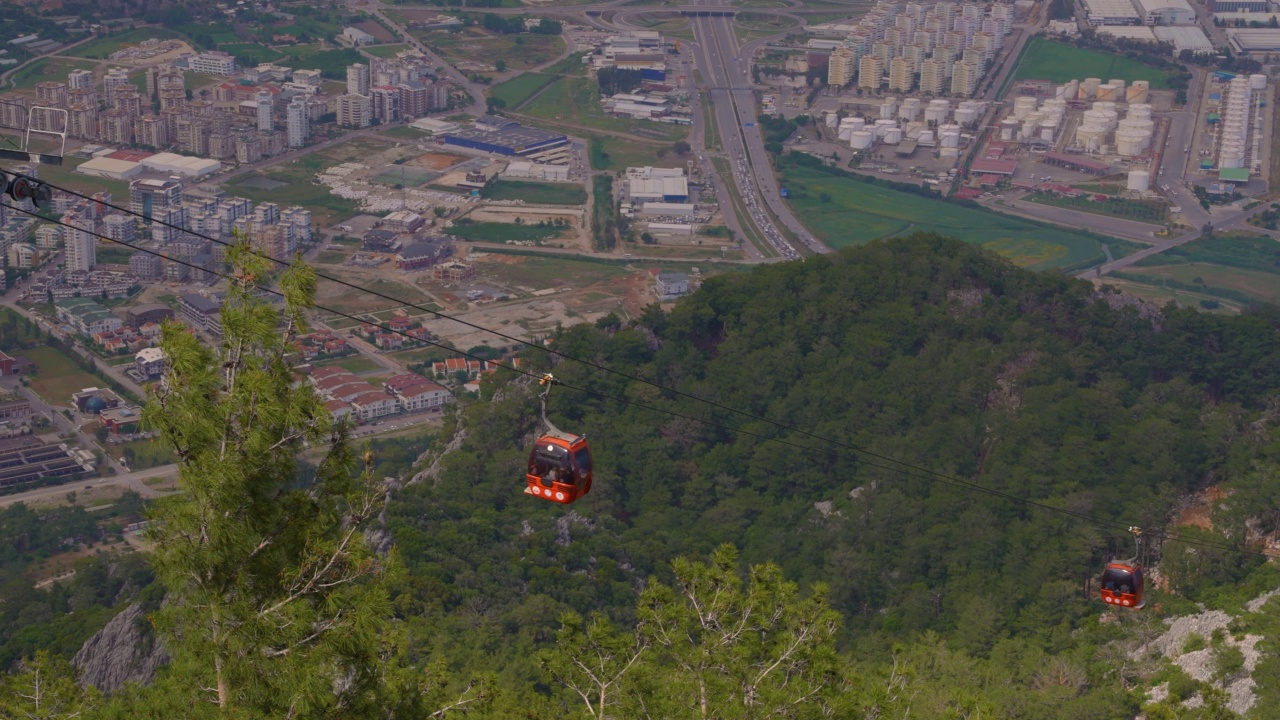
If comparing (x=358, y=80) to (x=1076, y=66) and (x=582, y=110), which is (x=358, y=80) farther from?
(x=1076, y=66)

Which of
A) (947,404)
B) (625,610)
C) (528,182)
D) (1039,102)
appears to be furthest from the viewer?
(1039,102)

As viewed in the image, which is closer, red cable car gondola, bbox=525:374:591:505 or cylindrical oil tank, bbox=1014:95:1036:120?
red cable car gondola, bbox=525:374:591:505

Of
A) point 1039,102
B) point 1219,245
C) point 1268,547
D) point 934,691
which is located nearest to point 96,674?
point 934,691

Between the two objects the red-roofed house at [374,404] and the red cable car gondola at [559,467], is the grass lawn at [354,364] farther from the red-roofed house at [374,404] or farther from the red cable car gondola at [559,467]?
the red cable car gondola at [559,467]

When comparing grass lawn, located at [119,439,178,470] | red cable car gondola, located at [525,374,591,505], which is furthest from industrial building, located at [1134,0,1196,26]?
red cable car gondola, located at [525,374,591,505]

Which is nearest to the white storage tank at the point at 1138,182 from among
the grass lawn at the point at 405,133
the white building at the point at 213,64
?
the grass lawn at the point at 405,133

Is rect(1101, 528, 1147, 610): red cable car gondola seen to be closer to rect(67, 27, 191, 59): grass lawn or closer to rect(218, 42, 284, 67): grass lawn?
rect(218, 42, 284, 67): grass lawn

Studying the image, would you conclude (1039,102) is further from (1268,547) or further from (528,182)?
(1268,547)
